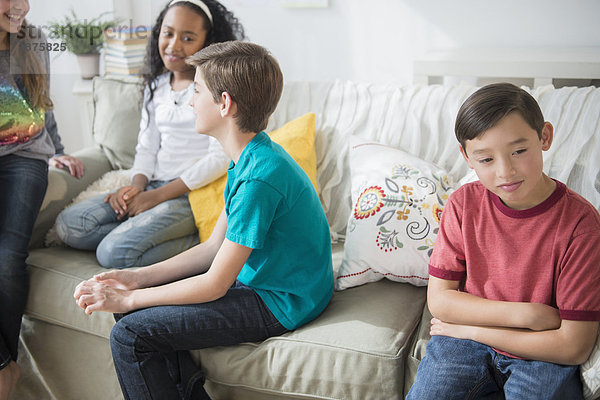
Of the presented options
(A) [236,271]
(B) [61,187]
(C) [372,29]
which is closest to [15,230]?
(B) [61,187]

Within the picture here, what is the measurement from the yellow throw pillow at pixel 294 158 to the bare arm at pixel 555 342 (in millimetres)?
775

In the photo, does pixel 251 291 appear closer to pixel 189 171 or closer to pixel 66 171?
pixel 189 171

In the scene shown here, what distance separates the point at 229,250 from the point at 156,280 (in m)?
0.28

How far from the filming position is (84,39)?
238 centimetres

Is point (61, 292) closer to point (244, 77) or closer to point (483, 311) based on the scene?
point (244, 77)

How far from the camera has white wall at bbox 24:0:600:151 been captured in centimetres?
212

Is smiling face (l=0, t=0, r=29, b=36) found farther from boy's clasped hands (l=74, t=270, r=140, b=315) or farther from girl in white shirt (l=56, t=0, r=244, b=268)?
boy's clasped hands (l=74, t=270, r=140, b=315)

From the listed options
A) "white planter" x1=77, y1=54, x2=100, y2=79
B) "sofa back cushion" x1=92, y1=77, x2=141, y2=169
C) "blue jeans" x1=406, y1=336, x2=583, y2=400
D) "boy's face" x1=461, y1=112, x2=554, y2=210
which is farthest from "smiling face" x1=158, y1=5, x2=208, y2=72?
"blue jeans" x1=406, y1=336, x2=583, y2=400

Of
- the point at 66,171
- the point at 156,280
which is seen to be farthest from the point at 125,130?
the point at 156,280

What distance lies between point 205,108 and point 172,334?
483 millimetres

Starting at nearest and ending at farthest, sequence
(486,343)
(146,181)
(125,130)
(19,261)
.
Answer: (486,343)
(19,261)
(146,181)
(125,130)

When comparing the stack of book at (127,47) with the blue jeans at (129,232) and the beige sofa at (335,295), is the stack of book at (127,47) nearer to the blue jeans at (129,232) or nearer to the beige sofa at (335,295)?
the beige sofa at (335,295)

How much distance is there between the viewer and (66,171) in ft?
5.98

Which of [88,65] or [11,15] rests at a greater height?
[11,15]
